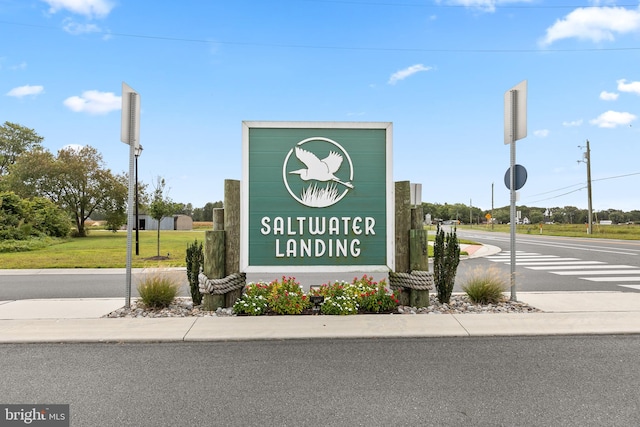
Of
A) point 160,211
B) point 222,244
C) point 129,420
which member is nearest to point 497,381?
point 129,420

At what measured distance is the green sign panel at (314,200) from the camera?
19.9ft

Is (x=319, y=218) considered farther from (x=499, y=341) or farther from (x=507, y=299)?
(x=507, y=299)

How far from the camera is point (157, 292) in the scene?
6168 mm

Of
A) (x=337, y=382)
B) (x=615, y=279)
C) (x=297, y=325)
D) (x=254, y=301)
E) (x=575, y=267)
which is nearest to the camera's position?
(x=337, y=382)

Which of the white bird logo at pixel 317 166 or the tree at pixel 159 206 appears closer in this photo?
the white bird logo at pixel 317 166

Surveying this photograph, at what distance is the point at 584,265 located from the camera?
12.9 m

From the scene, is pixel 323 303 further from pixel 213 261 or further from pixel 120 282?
pixel 120 282

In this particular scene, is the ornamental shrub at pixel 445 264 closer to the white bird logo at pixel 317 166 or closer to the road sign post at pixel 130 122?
the white bird logo at pixel 317 166

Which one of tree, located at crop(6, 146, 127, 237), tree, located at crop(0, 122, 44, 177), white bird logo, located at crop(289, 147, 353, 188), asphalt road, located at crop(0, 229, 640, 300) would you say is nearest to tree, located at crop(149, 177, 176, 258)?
asphalt road, located at crop(0, 229, 640, 300)

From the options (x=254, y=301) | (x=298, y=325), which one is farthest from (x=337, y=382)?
(x=254, y=301)

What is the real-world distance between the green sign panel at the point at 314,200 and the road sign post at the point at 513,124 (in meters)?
2.79

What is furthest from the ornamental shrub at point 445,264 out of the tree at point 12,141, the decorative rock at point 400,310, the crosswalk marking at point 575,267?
the tree at point 12,141

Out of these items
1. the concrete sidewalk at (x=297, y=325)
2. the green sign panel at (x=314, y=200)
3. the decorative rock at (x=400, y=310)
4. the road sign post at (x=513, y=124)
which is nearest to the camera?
the concrete sidewalk at (x=297, y=325)

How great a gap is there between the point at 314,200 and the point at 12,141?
61.7 metres
